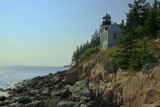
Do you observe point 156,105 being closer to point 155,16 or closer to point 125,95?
point 125,95

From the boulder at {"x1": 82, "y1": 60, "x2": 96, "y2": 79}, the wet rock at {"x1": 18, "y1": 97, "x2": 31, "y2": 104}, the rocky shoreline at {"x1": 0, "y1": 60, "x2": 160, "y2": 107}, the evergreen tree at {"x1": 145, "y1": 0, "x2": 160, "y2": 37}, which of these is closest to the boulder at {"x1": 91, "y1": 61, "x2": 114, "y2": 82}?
the rocky shoreline at {"x1": 0, "y1": 60, "x2": 160, "y2": 107}

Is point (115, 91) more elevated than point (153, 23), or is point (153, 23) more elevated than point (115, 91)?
point (153, 23)

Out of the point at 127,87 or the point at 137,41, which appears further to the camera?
the point at 137,41

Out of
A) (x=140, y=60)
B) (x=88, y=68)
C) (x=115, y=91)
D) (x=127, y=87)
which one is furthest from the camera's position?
(x=88, y=68)

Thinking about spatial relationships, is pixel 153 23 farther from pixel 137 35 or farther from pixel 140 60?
pixel 140 60

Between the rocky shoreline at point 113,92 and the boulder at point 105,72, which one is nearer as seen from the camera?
the rocky shoreline at point 113,92

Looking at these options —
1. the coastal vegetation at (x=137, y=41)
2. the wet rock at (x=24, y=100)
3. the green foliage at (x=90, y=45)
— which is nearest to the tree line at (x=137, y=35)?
the coastal vegetation at (x=137, y=41)

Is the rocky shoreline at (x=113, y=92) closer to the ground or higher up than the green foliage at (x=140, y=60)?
closer to the ground

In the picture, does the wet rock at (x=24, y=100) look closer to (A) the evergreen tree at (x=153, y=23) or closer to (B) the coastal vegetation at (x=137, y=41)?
(B) the coastal vegetation at (x=137, y=41)

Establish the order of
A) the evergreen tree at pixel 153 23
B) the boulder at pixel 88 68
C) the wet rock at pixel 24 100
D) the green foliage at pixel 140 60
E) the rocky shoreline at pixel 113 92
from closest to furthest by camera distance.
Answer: the rocky shoreline at pixel 113 92 < the green foliage at pixel 140 60 < the wet rock at pixel 24 100 < the evergreen tree at pixel 153 23 < the boulder at pixel 88 68

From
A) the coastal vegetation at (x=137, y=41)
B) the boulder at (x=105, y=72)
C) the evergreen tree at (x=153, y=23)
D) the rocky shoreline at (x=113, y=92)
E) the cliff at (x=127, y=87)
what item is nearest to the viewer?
the cliff at (x=127, y=87)

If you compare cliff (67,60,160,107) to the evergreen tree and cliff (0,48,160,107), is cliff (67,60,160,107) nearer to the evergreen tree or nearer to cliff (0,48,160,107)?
cliff (0,48,160,107)

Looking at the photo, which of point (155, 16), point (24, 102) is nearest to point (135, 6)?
point (155, 16)

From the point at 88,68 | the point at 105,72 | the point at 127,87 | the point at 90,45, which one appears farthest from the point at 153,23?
the point at 90,45
